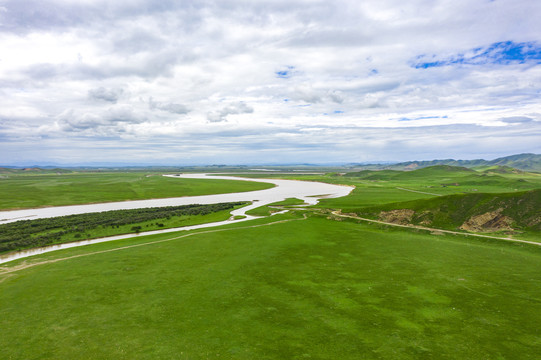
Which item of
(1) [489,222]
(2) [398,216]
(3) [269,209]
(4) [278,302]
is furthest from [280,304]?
(3) [269,209]

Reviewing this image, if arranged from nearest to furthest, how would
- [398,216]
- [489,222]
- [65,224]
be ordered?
[489,222] < [398,216] < [65,224]

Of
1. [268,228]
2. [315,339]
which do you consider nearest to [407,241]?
[268,228]

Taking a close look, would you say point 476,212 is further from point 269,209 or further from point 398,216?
point 269,209

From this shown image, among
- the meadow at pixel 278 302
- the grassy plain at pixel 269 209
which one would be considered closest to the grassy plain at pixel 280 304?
the meadow at pixel 278 302

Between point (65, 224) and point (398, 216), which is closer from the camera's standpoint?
point (398, 216)

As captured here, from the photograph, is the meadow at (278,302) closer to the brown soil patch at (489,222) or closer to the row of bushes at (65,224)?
the brown soil patch at (489,222)

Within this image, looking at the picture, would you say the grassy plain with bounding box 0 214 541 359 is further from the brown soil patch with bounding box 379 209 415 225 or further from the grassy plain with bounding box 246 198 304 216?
the grassy plain with bounding box 246 198 304 216
